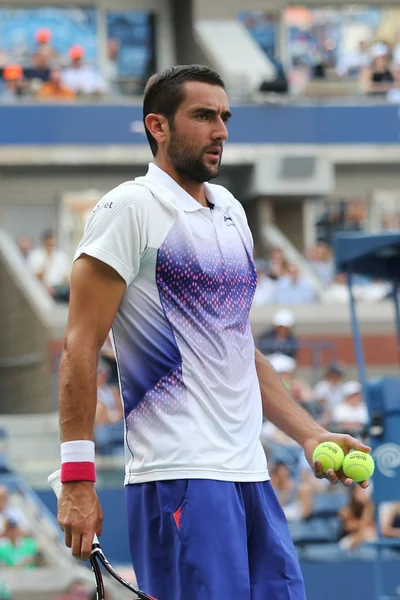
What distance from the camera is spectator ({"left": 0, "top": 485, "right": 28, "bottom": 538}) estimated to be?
12.7 m

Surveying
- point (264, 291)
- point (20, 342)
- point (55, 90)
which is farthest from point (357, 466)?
point (55, 90)

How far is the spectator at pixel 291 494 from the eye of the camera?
13.0 metres

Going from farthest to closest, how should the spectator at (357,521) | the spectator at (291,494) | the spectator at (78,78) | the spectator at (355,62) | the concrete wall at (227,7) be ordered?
the concrete wall at (227,7)
the spectator at (355,62)
the spectator at (78,78)
the spectator at (291,494)
the spectator at (357,521)

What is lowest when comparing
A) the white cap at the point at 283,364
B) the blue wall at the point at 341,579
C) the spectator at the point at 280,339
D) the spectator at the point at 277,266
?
the blue wall at the point at 341,579

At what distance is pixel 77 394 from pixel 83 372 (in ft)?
0.20

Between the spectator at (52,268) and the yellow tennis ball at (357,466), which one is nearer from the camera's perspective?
the yellow tennis ball at (357,466)

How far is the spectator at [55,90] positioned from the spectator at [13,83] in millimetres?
317

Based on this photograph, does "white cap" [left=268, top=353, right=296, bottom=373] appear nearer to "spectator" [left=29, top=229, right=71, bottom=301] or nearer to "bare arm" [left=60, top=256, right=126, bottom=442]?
"spectator" [left=29, top=229, right=71, bottom=301]

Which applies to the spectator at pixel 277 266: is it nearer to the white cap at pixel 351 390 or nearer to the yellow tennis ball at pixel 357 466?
the white cap at pixel 351 390

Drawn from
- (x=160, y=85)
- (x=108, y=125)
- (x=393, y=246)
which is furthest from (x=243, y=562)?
(x=108, y=125)

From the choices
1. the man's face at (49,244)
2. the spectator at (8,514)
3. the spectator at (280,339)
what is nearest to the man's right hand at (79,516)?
the spectator at (8,514)

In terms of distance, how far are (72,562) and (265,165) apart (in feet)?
41.4

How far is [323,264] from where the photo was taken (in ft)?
73.7

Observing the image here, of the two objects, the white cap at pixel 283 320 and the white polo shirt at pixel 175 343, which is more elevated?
the white cap at pixel 283 320
